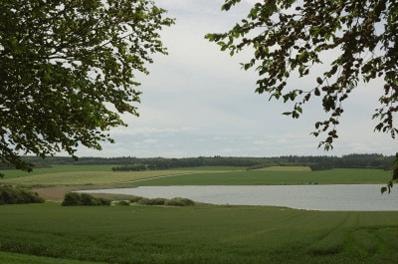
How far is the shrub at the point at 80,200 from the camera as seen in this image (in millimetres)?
81375

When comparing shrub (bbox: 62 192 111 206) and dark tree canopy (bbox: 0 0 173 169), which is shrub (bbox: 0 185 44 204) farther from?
dark tree canopy (bbox: 0 0 173 169)

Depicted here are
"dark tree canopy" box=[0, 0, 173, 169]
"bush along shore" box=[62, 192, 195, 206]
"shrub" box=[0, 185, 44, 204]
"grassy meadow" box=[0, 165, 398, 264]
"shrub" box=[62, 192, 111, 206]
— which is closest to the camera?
"dark tree canopy" box=[0, 0, 173, 169]

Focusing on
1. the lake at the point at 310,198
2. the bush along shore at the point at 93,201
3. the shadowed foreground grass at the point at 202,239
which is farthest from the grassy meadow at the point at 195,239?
the lake at the point at 310,198

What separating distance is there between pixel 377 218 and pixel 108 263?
34.8 meters

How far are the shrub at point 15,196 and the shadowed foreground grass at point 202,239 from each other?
103 feet

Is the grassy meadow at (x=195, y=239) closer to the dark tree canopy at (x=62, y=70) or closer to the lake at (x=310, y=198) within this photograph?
the dark tree canopy at (x=62, y=70)

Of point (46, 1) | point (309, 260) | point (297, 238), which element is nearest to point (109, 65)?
point (46, 1)

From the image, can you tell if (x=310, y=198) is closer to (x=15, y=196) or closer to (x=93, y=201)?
(x=93, y=201)

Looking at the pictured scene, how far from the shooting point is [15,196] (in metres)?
85.6

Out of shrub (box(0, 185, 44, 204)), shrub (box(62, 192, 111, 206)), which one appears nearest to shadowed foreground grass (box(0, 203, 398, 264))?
shrub (box(62, 192, 111, 206))

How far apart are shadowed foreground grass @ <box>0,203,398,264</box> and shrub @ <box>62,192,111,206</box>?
1017 inches

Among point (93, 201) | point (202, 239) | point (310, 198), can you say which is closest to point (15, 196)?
point (93, 201)

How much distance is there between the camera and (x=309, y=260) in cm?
3147

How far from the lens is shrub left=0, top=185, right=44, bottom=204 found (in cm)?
8381
